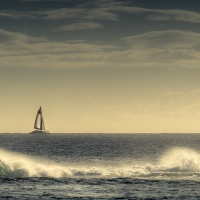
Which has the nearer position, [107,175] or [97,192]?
[97,192]

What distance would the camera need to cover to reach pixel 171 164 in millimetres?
63625

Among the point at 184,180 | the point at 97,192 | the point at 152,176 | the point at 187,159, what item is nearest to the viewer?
the point at 97,192

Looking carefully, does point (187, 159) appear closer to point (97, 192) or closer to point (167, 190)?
point (167, 190)

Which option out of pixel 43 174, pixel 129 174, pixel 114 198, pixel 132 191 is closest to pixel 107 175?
pixel 129 174

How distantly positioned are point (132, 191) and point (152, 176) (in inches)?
469

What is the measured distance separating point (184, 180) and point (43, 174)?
55.0ft

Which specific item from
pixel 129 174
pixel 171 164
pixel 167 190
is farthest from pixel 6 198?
pixel 171 164

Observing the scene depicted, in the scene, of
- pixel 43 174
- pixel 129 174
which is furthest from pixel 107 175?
pixel 43 174

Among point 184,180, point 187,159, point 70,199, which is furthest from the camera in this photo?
point 187,159

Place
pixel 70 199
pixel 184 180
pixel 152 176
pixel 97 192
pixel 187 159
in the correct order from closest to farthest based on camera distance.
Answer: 1. pixel 70 199
2. pixel 97 192
3. pixel 184 180
4. pixel 152 176
5. pixel 187 159

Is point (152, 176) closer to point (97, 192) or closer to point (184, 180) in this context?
point (184, 180)

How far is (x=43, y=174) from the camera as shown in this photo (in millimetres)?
53781

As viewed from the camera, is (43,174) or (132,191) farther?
(43,174)

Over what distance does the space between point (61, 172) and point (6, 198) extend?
16.5 meters
